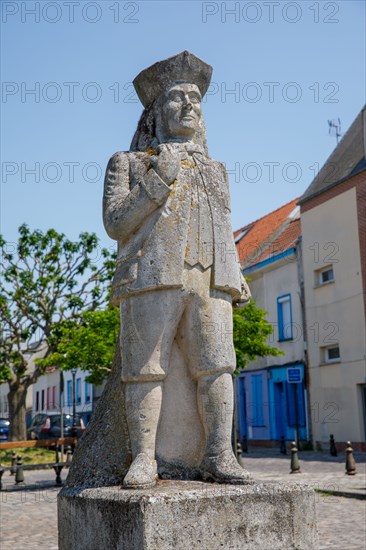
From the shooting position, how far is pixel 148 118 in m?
5.08

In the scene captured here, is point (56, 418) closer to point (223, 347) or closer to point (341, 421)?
point (341, 421)

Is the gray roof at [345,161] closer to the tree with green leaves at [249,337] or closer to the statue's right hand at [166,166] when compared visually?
the tree with green leaves at [249,337]

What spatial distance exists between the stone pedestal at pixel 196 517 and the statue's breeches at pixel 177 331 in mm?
675

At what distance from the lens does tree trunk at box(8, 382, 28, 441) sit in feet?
84.5

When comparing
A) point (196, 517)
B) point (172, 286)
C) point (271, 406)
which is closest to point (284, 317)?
point (271, 406)

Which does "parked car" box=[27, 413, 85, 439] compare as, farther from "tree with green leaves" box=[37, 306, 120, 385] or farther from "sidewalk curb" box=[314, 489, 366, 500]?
"sidewalk curb" box=[314, 489, 366, 500]

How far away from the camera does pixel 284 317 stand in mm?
29969

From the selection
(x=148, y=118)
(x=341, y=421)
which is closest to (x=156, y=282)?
(x=148, y=118)

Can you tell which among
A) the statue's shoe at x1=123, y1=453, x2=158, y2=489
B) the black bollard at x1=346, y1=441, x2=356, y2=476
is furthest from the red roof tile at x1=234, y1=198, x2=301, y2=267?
the statue's shoe at x1=123, y1=453, x2=158, y2=489


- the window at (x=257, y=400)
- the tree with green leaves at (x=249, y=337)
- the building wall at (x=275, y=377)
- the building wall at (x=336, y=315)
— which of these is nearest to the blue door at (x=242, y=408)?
the building wall at (x=275, y=377)

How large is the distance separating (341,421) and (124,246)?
70.6 feet

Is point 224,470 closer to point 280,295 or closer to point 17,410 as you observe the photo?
point 17,410

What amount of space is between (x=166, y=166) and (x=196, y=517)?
2.06m

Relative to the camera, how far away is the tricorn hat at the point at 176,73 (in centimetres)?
489
